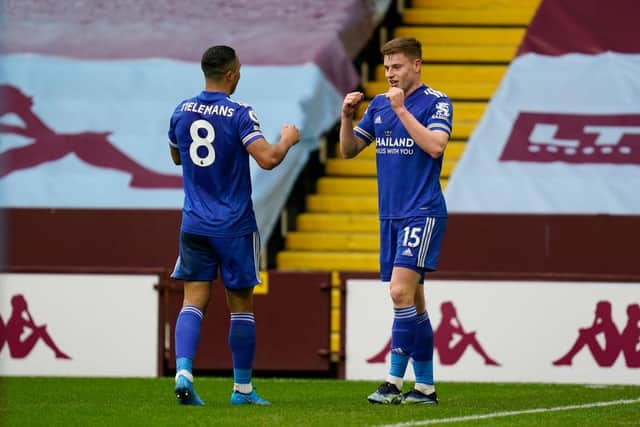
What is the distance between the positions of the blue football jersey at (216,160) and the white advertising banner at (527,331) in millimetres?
3493

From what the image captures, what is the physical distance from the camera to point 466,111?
48.8 feet

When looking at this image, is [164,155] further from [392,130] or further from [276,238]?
[392,130]

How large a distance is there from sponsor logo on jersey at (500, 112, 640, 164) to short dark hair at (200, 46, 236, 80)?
647 cm

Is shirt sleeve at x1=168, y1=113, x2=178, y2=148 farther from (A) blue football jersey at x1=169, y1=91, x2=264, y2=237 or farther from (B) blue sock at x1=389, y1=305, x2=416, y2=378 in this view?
(B) blue sock at x1=389, y1=305, x2=416, y2=378

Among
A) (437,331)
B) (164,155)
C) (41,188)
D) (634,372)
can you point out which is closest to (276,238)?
(164,155)

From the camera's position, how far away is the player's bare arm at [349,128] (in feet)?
25.3

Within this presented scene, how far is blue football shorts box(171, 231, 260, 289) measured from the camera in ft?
24.7

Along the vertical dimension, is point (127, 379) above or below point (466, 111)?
below

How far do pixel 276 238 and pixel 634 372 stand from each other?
14.7 ft

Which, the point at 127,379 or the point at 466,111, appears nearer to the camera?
the point at 127,379

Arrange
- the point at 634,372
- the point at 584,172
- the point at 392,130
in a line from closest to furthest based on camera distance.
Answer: the point at 392,130, the point at 634,372, the point at 584,172

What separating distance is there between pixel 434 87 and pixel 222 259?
794 cm

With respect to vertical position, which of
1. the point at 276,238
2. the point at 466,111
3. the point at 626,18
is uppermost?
the point at 626,18

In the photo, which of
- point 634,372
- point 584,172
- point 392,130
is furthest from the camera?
point 584,172
